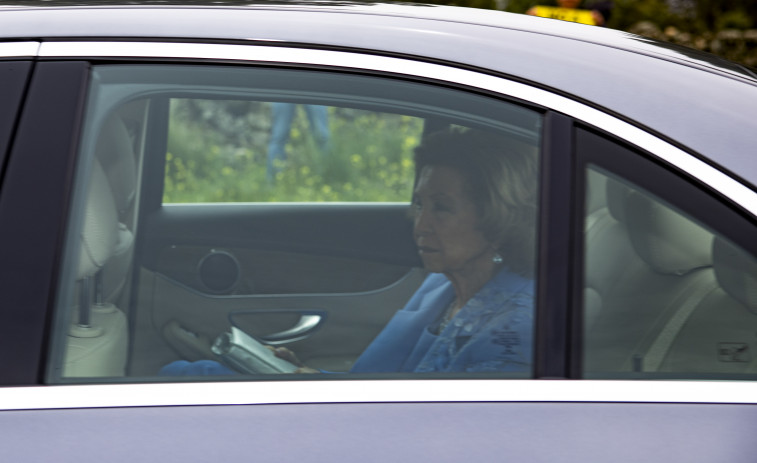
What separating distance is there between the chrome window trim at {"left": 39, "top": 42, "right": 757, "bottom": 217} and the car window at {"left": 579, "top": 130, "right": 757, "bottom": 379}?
0.03m

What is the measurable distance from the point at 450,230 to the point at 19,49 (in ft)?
2.44

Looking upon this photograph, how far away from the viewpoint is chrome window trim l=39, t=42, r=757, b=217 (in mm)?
1329

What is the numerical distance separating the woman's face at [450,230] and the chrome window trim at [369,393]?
9.9 inches

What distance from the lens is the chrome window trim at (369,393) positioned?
4.26 feet

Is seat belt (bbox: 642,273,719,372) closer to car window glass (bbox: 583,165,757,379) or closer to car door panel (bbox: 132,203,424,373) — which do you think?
car window glass (bbox: 583,165,757,379)

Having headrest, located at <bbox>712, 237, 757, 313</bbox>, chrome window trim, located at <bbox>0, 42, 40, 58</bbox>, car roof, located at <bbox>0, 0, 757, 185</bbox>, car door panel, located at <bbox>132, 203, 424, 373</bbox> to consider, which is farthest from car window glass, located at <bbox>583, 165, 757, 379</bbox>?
chrome window trim, located at <bbox>0, 42, 40, 58</bbox>

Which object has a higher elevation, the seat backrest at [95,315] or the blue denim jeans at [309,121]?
the blue denim jeans at [309,121]

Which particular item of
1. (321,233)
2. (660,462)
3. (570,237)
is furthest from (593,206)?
(321,233)

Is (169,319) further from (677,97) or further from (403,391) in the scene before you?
(677,97)

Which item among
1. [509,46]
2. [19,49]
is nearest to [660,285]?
[509,46]

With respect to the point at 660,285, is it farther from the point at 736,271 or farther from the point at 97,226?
the point at 97,226

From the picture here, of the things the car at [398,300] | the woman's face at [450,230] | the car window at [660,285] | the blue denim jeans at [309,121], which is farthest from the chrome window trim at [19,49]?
the car window at [660,285]

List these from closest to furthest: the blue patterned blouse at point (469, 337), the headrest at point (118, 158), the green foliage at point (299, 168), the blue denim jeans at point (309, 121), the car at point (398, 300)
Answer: the car at point (398, 300) → the blue patterned blouse at point (469, 337) → the headrest at point (118, 158) → the blue denim jeans at point (309, 121) → the green foliage at point (299, 168)

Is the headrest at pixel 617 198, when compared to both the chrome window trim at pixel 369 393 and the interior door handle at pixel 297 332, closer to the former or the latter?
the chrome window trim at pixel 369 393
